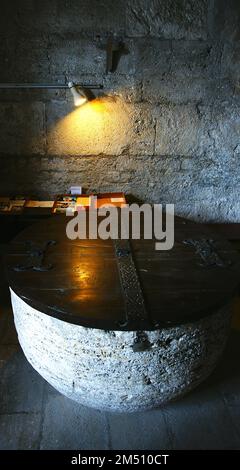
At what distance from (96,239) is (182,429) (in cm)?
142

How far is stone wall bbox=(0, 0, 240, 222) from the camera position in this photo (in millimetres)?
3271

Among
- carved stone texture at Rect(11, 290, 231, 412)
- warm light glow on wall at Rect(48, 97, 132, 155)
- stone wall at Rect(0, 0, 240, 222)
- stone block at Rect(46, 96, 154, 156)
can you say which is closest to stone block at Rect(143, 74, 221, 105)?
stone wall at Rect(0, 0, 240, 222)

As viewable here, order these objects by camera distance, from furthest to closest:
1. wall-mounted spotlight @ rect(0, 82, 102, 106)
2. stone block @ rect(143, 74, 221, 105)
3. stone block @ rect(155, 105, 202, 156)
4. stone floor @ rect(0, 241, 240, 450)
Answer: stone block @ rect(155, 105, 202, 156), stone block @ rect(143, 74, 221, 105), wall-mounted spotlight @ rect(0, 82, 102, 106), stone floor @ rect(0, 241, 240, 450)

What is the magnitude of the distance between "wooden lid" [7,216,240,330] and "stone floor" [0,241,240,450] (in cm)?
88

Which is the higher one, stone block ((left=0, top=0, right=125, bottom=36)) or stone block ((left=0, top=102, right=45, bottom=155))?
stone block ((left=0, top=0, right=125, bottom=36))

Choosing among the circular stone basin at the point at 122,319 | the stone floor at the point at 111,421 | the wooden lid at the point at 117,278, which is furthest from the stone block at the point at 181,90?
the stone floor at the point at 111,421

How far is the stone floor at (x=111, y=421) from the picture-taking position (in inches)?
92.3

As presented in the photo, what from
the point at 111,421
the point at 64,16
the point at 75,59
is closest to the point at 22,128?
the point at 75,59

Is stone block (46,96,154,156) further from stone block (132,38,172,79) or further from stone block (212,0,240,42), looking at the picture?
stone block (212,0,240,42)

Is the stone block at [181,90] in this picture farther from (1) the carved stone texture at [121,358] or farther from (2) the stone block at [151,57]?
(1) the carved stone texture at [121,358]

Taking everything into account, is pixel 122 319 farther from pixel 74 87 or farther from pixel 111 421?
pixel 74 87

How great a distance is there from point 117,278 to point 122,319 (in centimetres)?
42
